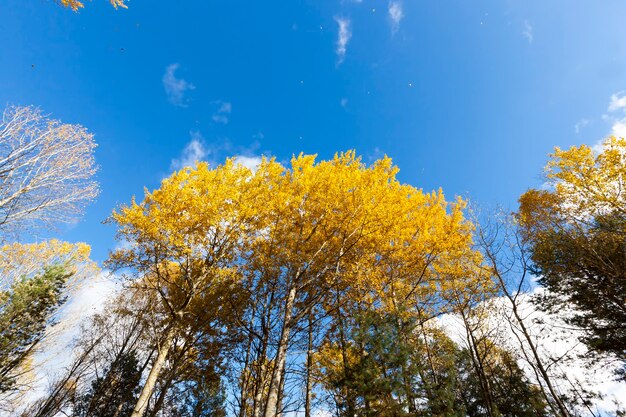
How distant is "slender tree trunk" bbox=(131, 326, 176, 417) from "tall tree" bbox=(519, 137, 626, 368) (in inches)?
474

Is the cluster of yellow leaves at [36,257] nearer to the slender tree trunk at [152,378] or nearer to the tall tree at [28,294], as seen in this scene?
the tall tree at [28,294]

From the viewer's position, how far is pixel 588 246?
8023 millimetres

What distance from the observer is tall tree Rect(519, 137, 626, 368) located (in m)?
8.60

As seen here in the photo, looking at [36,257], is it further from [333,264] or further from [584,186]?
[584,186]

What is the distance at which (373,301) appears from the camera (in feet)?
29.7

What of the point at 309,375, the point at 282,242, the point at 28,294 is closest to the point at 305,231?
the point at 282,242

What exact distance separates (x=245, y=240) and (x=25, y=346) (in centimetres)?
1451

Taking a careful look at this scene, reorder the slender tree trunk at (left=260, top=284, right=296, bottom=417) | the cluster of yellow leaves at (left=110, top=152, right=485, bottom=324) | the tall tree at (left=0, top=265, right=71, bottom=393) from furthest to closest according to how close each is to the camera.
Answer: the tall tree at (left=0, top=265, right=71, bottom=393)
the cluster of yellow leaves at (left=110, top=152, right=485, bottom=324)
the slender tree trunk at (left=260, top=284, right=296, bottom=417)

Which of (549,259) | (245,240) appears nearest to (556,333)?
(549,259)

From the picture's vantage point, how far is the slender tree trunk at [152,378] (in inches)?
252

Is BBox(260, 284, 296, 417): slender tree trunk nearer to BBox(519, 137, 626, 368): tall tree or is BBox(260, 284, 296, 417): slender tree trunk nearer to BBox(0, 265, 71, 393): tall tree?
BBox(519, 137, 626, 368): tall tree

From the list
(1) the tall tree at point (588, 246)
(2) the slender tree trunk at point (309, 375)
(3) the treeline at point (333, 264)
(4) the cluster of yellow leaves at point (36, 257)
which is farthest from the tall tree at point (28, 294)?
(1) the tall tree at point (588, 246)

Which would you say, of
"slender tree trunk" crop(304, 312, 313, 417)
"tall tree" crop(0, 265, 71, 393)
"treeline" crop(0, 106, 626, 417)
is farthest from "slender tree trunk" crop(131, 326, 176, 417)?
"tall tree" crop(0, 265, 71, 393)

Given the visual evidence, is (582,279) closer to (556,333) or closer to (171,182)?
(556,333)
